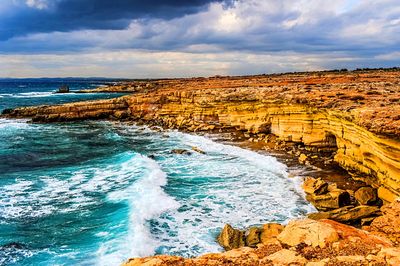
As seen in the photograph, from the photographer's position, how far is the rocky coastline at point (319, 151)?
881cm

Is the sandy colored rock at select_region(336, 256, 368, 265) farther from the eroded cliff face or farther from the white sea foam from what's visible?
the eroded cliff face

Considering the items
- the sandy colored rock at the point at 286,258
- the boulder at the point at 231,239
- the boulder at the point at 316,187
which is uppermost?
the sandy colored rock at the point at 286,258

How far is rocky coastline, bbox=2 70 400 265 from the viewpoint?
8.81 meters

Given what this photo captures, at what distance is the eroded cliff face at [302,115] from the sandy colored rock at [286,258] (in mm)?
9396

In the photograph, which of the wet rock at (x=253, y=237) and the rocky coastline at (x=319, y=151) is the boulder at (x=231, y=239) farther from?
the wet rock at (x=253, y=237)

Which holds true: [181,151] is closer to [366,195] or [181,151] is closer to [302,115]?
[302,115]

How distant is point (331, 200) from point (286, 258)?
33.7ft

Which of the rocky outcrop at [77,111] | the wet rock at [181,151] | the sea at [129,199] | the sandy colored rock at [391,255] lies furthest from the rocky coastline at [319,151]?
the wet rock at [181,151]

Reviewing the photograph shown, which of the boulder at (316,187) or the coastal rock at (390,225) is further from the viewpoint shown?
the boulder at (316,187)

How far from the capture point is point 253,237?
13641 millimetres

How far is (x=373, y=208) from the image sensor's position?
15656mm

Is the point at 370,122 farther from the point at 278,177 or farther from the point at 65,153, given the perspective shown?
the point at 65,153

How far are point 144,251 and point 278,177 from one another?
11.8 meters

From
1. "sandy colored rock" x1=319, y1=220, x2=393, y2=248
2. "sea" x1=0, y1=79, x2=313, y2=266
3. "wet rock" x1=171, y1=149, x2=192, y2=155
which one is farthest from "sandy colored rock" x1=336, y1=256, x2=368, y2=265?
"wet rock" x1=171, y1=149, x2=192, y2=155
